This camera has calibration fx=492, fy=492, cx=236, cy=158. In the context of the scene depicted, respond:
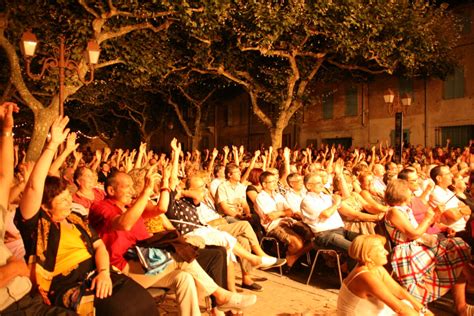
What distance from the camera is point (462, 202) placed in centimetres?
680

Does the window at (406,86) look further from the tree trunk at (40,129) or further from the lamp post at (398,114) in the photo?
the tree trunk at (40,129)

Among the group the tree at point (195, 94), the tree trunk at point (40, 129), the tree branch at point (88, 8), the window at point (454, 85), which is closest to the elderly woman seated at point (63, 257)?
the tree trunk at point (40, 129)

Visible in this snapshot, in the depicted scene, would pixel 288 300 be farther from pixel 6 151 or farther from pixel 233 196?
pixel 6 151

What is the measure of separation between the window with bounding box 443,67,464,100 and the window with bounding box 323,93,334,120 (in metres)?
6.36

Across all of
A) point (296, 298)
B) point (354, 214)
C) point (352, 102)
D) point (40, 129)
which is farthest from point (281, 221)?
point (352, 102)

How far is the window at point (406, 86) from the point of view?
2141 cm

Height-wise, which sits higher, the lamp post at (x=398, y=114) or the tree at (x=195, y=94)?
the tree at (x=195, y=94)

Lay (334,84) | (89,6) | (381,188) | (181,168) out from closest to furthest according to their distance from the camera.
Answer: (381,188)
(181,168)
(89,6)
(334,84)

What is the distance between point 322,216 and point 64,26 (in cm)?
1124

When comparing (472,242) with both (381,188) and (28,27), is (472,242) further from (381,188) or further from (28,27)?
(28,27)

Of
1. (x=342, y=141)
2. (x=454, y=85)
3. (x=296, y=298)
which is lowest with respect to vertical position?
(x=296, y=298)

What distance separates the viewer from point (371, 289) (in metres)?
3.65

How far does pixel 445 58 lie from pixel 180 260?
17.5 m

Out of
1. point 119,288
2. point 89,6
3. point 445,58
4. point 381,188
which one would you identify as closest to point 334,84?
point 445,58
